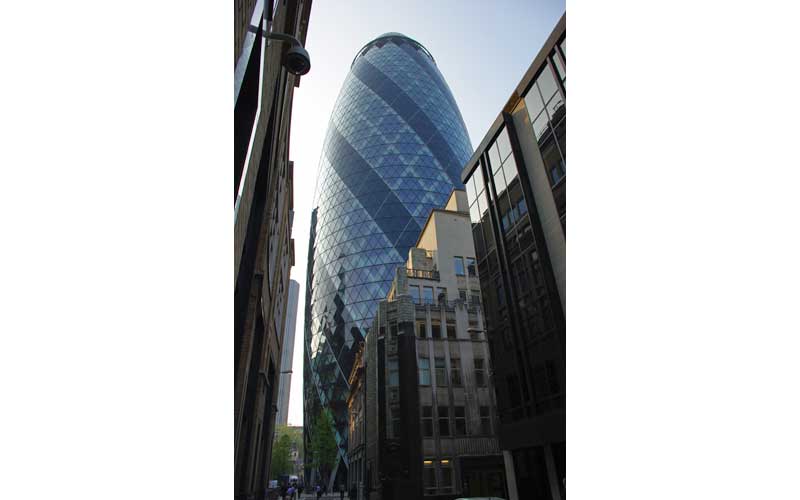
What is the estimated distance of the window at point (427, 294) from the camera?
18250 millimetres

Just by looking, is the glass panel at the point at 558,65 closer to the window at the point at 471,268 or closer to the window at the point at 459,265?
the window at the point at 471,268

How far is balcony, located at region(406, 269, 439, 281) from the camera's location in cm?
1881

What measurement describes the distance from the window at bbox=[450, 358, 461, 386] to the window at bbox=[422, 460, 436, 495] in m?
2.84

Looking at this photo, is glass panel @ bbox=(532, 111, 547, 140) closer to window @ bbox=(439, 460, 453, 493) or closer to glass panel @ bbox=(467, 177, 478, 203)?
glass panel @ bbox=(467, 177, 478, 203)

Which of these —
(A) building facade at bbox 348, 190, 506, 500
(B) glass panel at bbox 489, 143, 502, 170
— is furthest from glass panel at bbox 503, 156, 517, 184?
(A) building facade at bbox 348, 190, 506, 500

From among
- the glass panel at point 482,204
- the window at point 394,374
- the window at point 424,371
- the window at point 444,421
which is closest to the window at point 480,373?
the window at point 444,421

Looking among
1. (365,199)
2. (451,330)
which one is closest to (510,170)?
(451,330)

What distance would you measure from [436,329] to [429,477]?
5169 mm
